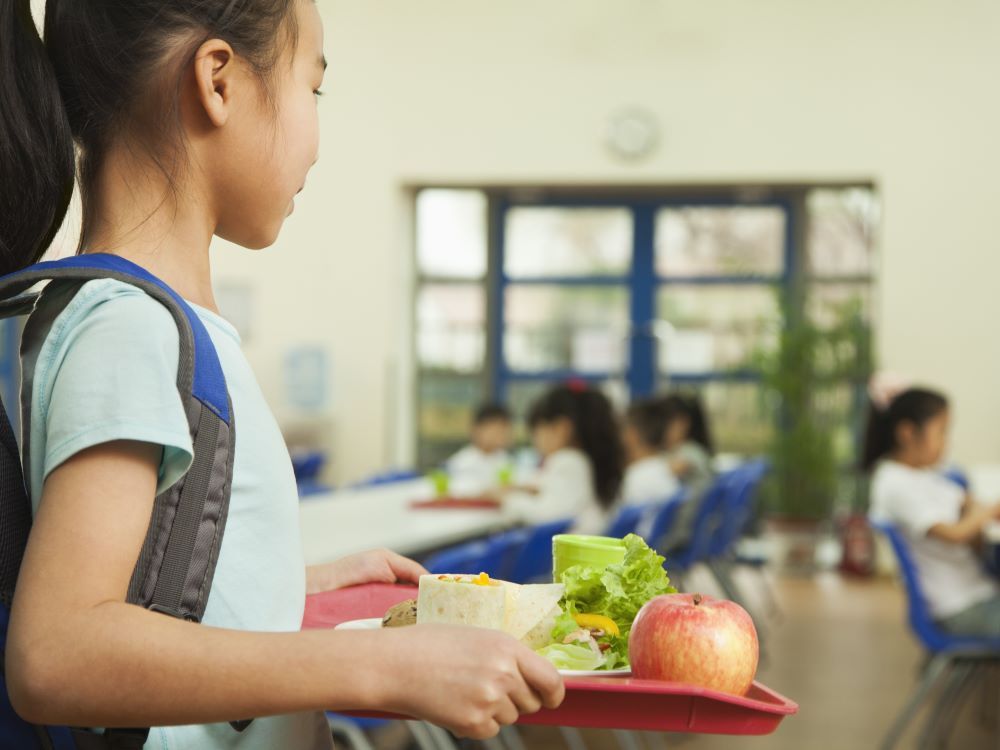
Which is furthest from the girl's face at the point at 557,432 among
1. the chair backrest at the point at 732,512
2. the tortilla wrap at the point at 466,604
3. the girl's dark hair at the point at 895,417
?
the tortilla wrap at the point at 466,604

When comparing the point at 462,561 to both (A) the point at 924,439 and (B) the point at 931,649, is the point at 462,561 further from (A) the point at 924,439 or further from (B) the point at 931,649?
(A) the point at 924,439

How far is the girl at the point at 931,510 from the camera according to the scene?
3938 millimetres

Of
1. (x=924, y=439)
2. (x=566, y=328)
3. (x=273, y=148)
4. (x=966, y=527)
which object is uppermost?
(x=273, y=148)

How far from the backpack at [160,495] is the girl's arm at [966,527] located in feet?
11.6

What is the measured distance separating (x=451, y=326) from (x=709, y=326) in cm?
204

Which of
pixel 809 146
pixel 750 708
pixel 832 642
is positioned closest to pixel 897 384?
pixel 832 642

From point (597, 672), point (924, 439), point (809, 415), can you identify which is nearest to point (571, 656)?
point (597, 672)

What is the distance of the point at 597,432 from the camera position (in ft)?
18.1

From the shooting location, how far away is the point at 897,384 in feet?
15.4

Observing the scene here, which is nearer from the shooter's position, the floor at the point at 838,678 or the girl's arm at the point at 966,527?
the girl's arm at the point at 966,527

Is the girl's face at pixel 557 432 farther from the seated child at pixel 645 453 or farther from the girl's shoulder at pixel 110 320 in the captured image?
the girl's shoulder at pixel 110 320

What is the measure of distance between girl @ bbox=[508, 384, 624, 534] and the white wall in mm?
4199

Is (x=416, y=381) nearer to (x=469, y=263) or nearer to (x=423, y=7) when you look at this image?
(x=469, y=263)

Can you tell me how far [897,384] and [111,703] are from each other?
14.2 ft
